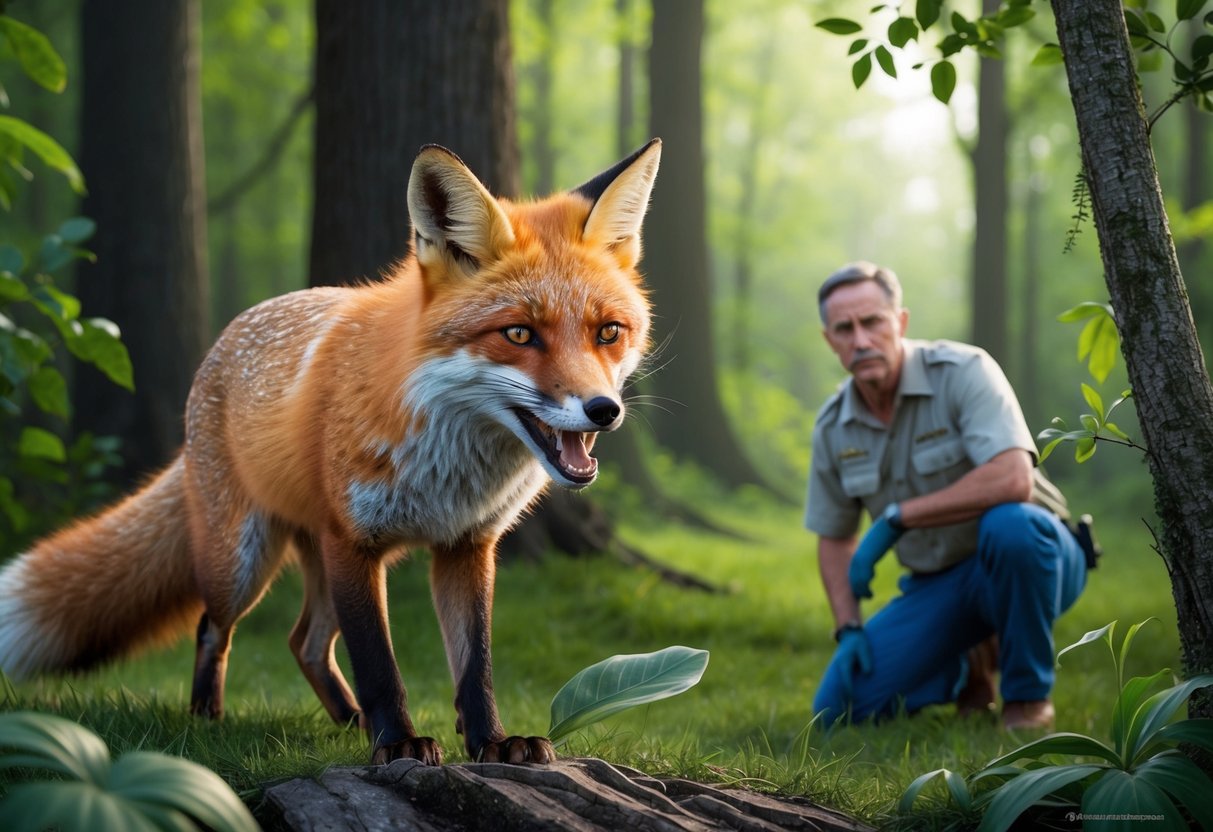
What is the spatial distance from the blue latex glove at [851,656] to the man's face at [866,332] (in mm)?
1084

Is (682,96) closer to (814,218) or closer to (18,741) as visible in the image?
(18,741)

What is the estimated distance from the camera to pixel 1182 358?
247 cm

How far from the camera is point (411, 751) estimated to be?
8.68 ft

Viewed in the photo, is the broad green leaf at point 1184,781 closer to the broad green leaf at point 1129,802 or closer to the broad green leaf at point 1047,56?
the broad green leaf at point 1129,802

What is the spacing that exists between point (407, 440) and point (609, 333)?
24.3 inches

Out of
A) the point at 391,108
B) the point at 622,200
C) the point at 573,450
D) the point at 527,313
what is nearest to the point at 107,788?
the point at 573,450

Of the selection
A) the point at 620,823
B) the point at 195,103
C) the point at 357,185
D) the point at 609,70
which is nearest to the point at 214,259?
the point at 609,70

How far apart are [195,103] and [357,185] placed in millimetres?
3258

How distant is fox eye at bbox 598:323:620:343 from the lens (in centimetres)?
A: 280

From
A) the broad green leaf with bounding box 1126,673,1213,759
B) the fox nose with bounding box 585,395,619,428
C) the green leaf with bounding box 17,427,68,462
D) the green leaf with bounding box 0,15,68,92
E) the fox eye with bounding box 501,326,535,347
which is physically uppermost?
the green leaf with bounding box 0,15,68,92

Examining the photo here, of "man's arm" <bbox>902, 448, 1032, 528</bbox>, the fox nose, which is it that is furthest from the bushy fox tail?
"man's arm" <bbox>902, 448, 1032, 528</bbox>

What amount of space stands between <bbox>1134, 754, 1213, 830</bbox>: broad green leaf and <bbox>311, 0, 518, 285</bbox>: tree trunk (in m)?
4.33

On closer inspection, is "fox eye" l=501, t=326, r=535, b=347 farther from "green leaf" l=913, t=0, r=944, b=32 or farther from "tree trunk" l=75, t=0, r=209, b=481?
"tree trunk" l=75, t=0, r=209, b=481

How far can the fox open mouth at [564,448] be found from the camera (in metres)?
2.65
